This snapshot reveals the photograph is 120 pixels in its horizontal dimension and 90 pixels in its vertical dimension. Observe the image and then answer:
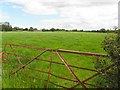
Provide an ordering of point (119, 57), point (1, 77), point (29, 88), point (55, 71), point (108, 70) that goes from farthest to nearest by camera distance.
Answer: point (55, 71)
point (1, 77)
point (29, 88)
point (108, 70)
point (119, 57)

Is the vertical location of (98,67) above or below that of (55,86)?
above

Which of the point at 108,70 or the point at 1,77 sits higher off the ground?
the point at 108,70

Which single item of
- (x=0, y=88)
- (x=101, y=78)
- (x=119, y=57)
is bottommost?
(x=0, y=88)

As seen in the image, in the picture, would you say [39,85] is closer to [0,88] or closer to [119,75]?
[0,88]

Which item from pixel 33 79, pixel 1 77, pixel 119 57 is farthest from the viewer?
pixel 1 77

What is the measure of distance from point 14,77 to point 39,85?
160 cm

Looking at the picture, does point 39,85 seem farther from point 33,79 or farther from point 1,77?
point 1,77

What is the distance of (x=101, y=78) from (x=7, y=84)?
407cm

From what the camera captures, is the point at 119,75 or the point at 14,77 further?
the point at 14,77

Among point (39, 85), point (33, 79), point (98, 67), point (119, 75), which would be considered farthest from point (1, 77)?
point (119, 75)

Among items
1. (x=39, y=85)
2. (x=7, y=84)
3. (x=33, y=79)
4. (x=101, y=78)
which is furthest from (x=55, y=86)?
(x=101, y=78)

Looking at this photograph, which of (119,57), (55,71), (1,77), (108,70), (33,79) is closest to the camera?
(119,57)

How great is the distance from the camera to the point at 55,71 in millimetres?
11664

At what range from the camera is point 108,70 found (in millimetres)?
5973
